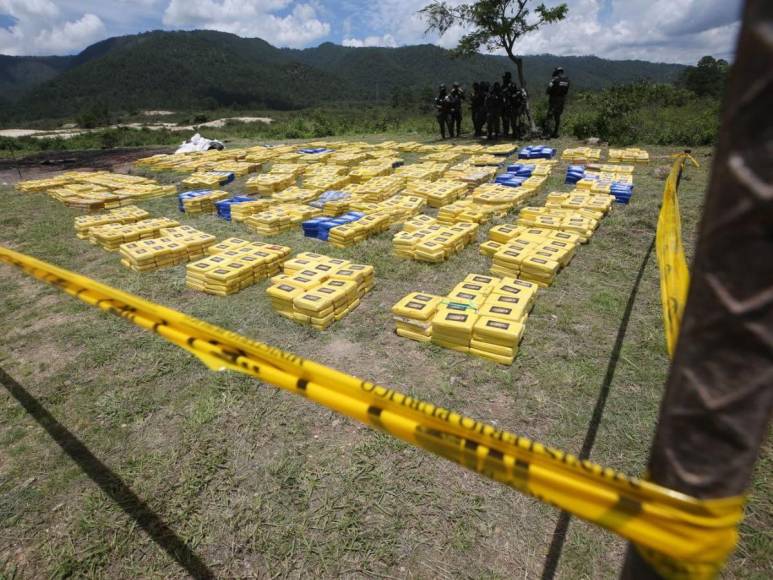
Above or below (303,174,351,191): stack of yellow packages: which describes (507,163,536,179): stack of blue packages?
above

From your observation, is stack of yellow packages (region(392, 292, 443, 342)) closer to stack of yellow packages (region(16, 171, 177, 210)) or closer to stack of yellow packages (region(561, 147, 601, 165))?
stack of yellow packages (region(16, 171, 177, 210))

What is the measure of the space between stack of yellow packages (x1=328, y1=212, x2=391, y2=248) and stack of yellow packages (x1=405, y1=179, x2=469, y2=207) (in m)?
2.41

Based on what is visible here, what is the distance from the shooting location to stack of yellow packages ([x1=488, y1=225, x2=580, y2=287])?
21.7 ft

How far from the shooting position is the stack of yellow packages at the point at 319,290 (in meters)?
5.80

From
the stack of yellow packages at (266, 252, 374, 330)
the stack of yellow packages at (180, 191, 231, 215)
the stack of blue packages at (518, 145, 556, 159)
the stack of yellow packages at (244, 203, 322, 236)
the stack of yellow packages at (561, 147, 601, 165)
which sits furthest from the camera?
the stack of blue packages at (518, 145, 556, 159)

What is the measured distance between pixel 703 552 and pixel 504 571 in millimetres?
2549

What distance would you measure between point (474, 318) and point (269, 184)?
10516mm

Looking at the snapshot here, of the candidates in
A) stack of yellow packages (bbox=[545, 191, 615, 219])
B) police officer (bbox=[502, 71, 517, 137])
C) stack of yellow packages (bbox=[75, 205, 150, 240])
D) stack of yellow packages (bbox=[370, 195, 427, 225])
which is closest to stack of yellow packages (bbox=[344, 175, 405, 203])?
stack of yellow packages (bbox=[370, 195, 427, 225])

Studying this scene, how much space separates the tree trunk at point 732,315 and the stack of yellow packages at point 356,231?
26.5 ft

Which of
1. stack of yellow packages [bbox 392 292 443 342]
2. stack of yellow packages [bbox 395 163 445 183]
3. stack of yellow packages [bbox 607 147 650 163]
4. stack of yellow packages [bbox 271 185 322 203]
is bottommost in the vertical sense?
stack of yellow packages [bbox 392 292 443 342]

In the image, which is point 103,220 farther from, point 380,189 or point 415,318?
point 415,318

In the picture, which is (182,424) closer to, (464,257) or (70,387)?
(70,387)

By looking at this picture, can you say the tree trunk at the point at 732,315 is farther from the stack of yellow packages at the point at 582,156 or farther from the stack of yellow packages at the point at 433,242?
the stack of yellow packages at the point at 582,156

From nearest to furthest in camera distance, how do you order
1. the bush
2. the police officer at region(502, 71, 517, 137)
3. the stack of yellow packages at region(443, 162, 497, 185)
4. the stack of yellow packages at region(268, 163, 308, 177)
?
1. the stack of yellow packages at region(443, 162, 497, 185)
2. the stack of yellow packages at region(268, 163, 308, 177)
3. the bush
4. the police officer at region(502, 71, 517, 137)
